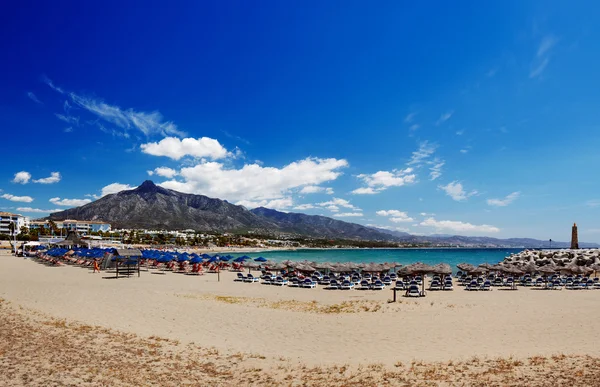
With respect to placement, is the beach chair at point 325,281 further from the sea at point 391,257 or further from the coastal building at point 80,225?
the coastal building at point 80,225

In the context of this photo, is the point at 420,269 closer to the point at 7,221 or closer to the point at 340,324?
the point at 340,324

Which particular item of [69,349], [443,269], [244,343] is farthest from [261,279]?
[69,349]

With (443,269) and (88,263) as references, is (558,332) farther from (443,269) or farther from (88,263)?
(88,263)

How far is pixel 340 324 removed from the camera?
13.9 meters

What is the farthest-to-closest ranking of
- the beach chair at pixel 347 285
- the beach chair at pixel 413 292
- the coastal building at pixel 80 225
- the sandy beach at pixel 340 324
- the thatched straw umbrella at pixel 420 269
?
the coastal building at pixel 80 225 → the beach chair at pixel 347 285 → the thatched straw umbrella at pixel 420 269 → the beach chair at pixel 413 292 → the sandy beach at pixel 340 324

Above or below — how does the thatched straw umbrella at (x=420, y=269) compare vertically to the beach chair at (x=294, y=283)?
above

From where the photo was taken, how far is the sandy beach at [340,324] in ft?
31.1

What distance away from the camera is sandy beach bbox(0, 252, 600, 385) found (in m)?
9.48

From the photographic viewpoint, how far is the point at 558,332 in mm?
12492

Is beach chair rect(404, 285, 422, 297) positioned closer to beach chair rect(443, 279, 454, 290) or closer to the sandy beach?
the sandy beach

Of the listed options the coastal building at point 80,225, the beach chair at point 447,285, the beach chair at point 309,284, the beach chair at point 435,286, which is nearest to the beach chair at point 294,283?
the beach chair at point 309,284

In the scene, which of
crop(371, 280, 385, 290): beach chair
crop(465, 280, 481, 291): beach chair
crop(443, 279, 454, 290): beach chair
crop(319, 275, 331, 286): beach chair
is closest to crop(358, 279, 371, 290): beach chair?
crop(371, 280, 385, 290): beach chair

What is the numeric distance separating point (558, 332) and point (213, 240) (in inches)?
5701

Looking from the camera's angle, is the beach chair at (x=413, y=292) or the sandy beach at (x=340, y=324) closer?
the sandy beach at (x=340, y=324)
